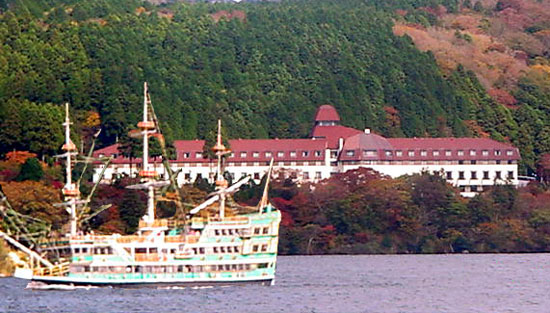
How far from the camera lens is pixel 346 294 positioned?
110750 mm

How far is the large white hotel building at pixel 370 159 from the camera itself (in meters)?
192

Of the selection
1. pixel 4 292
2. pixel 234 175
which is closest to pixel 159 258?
pixel 4 292

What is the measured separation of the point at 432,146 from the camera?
7726 inches

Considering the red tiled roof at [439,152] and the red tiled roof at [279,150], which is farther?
the red tiled roof at [279,150]

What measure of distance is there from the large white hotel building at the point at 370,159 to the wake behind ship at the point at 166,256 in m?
80.2

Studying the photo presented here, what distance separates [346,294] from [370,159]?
271 ft

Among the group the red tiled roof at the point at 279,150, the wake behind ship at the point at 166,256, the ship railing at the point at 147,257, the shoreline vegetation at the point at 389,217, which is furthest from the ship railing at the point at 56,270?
Answer: the red tiled roof at the point at 279,150

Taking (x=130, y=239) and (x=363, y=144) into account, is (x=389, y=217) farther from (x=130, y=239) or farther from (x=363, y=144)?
(x=130, y=239)

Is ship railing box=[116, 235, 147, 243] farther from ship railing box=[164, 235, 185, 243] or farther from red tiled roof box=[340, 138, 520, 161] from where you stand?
red tiled roof box=[340, 138, 520, 161]

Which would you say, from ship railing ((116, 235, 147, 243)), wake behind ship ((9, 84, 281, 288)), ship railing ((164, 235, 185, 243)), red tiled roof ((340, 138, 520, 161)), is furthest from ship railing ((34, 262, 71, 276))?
→ red tiled roof ((340, 138, 520, 161))

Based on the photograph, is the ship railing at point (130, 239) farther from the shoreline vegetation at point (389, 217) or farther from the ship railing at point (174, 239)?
the shoreline vegetation at point (389, 217)

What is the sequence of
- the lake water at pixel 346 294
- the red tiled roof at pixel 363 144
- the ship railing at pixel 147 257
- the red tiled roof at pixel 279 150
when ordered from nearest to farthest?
the lake water at pixel 346 294 → the ship railing at pixel 147 257 → the red tiled roof at pixel 363 144 → the red tiled roof at pixel 279 150

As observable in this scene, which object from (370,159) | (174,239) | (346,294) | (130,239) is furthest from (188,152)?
(346,294)

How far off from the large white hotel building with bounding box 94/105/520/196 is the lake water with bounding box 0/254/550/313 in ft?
169
